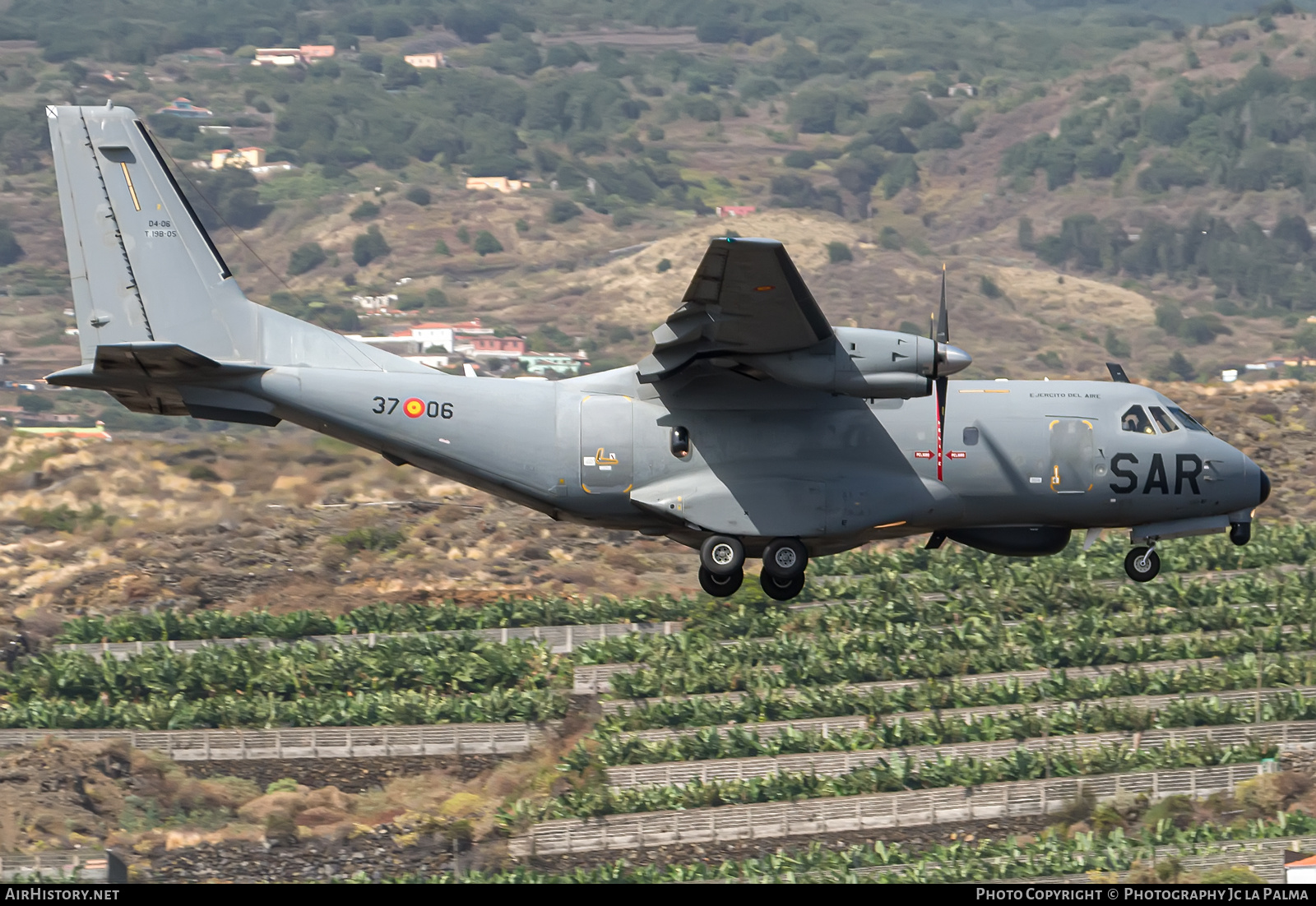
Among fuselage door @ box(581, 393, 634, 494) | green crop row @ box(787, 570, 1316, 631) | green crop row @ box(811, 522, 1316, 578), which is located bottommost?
green crop row @ box(787, 570, 1316, 631)

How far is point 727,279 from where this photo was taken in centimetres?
2681

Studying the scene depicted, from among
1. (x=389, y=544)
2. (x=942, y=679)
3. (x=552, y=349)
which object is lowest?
(x=942, y=679)

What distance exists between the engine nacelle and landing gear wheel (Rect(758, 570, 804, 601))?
12.2 ft

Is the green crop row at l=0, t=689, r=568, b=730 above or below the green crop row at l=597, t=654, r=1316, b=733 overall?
below

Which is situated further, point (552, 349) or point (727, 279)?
point (552, 349)

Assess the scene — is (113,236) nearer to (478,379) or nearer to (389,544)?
(478,379)

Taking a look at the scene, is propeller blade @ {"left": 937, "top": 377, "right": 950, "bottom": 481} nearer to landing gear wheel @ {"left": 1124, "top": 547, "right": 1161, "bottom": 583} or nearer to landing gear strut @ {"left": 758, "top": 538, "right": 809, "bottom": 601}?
landing gear strut @ {"left": 758, "top": 538, "right": 809, "bottom": 601}

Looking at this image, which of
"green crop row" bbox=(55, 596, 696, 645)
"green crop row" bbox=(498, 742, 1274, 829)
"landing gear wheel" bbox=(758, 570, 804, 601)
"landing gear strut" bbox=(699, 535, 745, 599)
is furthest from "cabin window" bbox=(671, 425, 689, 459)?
"green crop row" bbox=(55, 596, 696, 645)

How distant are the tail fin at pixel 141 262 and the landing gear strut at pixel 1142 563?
15.0 m

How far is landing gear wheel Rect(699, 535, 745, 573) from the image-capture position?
29938 millimetres

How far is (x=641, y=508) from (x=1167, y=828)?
35.5m

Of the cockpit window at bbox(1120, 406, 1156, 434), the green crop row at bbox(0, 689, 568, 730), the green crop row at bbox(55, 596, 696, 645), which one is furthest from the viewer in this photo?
the green crop row at bbox(55, 596, 696, 645)
